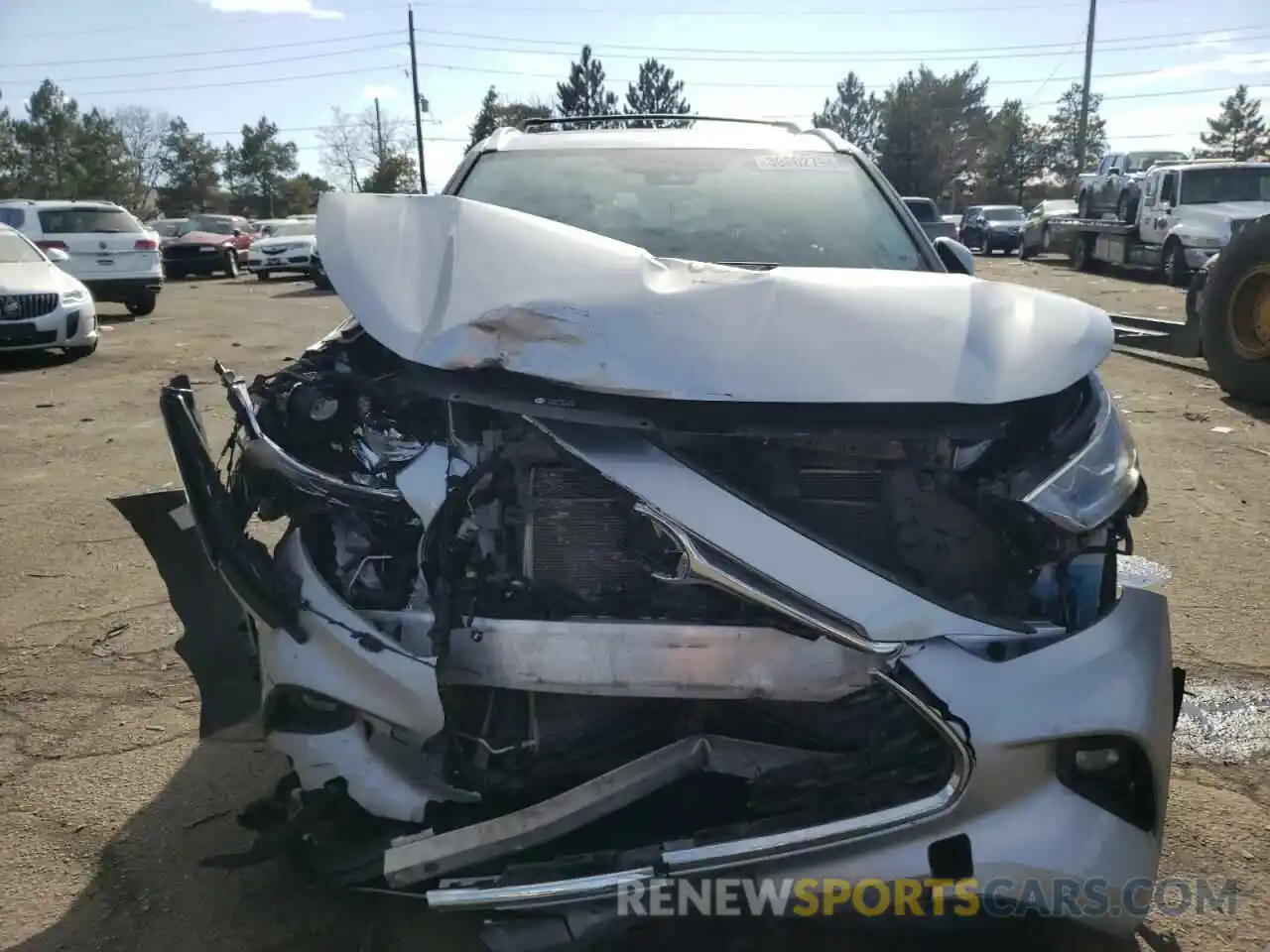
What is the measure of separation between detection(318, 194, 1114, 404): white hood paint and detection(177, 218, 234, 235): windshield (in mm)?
30646

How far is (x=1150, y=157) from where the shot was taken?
27.2m

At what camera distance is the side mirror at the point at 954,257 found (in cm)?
345

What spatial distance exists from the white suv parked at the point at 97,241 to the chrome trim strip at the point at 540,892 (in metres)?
15.9

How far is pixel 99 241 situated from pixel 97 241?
0.03 meters

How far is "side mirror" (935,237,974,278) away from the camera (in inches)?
136

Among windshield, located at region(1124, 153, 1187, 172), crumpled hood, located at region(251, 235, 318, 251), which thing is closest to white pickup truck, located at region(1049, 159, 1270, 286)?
windshield, located at region(1124, 153, 1187, 172)

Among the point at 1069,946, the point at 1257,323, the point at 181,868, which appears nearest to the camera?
the point at 1069,946

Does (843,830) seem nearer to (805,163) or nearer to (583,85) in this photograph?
(805,163)

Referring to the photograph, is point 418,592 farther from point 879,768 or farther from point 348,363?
point 879,768

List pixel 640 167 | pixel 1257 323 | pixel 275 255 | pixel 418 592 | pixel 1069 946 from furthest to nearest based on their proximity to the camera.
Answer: pixel 275 255 → pixel 1257 323 → pixel 640 167 → pixel 1069 946 → pixel 418 592

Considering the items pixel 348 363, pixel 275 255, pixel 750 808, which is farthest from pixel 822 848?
pixel 275 255

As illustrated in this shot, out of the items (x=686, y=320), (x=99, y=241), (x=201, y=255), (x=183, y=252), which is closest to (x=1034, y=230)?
(x=99, y=241)

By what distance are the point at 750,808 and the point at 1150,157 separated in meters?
30.1

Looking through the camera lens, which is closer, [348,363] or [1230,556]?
[348,363]
